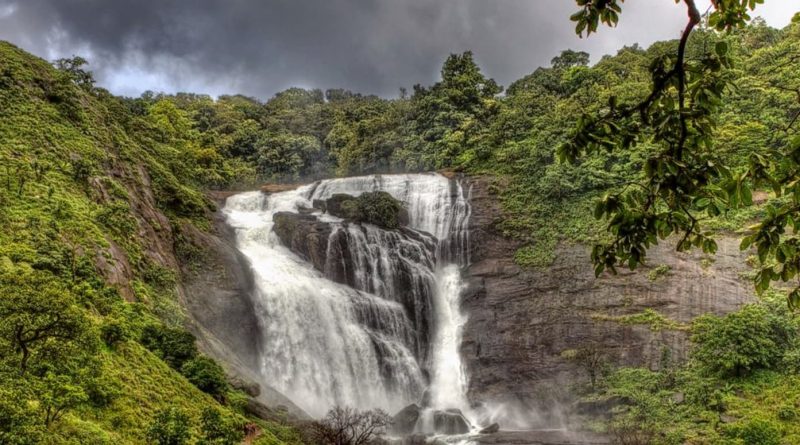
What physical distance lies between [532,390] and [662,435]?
752 centimetres

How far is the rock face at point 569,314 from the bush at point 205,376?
599 inches

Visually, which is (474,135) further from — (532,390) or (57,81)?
(57,81)

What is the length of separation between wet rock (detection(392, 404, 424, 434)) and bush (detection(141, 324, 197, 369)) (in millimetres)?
10359

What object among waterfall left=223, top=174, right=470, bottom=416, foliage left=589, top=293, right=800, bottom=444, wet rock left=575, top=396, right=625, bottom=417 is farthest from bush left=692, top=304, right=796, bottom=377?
waterfall left=223, top=174, right=470, bottom=416

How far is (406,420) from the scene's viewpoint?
76.2ft

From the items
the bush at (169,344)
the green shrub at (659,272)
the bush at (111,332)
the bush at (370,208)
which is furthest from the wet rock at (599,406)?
the bush at (111,332)

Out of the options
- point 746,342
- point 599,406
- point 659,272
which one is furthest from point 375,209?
point 746,342

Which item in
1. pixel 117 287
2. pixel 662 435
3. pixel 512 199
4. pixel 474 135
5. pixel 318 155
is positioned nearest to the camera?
pixel 117 287

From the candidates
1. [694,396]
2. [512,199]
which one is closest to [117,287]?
[694,396]

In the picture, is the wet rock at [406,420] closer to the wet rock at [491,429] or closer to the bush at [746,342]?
the wet rock at [491,429]

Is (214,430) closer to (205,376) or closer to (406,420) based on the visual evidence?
(205,376)

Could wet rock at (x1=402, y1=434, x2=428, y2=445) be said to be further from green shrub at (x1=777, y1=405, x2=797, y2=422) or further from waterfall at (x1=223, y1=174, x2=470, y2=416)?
green shrub at (x1=777, y1=405, x2=797, y2=422)

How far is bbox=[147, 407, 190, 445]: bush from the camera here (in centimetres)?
930

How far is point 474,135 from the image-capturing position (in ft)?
145
